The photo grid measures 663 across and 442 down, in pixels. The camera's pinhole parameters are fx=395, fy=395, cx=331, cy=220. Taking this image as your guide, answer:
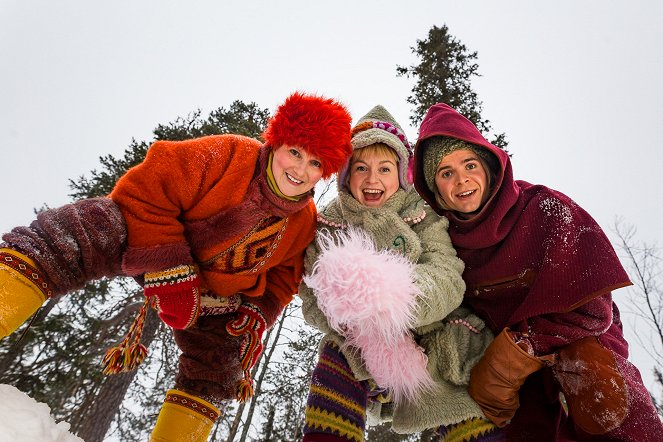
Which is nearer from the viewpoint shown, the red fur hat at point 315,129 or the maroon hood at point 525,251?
the maroon hood at point 525,251

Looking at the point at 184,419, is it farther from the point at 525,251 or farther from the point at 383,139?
the point at 525,251

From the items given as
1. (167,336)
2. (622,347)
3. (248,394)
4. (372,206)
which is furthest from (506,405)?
(167,336)

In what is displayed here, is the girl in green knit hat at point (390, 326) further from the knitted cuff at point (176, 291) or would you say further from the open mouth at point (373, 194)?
the knitted cuff at point (176, 291)

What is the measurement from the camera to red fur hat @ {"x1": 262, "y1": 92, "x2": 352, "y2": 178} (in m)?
2.67

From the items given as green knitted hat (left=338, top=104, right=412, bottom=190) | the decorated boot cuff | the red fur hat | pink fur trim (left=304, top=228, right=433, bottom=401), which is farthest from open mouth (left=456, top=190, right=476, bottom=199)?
the decorated boot cuff

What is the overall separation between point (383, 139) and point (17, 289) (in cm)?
228

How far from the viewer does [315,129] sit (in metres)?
2.69

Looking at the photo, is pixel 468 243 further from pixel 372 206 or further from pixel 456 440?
pixel 456 440

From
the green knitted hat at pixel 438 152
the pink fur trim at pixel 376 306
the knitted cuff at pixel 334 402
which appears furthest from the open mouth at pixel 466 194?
the knitted cuff at pixel 334 402

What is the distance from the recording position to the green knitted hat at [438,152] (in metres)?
2.75

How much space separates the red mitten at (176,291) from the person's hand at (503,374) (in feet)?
5.70

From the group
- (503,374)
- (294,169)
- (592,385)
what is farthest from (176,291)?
(592,385)

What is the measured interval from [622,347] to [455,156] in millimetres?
1574

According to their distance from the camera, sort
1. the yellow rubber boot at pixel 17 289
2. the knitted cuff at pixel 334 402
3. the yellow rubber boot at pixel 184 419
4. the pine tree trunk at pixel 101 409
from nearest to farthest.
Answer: the yellow rubber boot at pixel 17 289, the knitted cuff at pixel 334 402, the yellow rubber boot at pixel 184 419, the pine tree trunk at pixel 101 409
